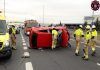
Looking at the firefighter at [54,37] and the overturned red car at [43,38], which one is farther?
the overturned red car at [43,38]

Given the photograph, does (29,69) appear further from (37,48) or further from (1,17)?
(37,48)

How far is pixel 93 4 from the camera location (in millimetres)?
25703

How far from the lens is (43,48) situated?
22.9 m

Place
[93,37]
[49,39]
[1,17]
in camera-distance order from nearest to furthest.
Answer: [1,17]
[93,37]
[49,39]

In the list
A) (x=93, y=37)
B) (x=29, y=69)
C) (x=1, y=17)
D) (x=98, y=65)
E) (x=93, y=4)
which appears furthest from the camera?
(x=93, y=4)

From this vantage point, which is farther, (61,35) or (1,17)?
(61,35)

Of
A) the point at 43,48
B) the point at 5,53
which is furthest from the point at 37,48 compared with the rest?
the point at 5,53

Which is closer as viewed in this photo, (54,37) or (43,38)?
(54,37)

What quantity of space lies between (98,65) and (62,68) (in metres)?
2.14

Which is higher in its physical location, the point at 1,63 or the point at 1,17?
the point at 1,17

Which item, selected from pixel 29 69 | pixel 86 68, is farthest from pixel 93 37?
pixel 29 69

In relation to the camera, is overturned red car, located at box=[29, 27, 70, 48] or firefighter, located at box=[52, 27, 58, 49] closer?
firefighter, located at box=[52, 27, 58, 49]

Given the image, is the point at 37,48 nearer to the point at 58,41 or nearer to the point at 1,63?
the point at 58,41

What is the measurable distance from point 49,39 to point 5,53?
7869 millimetres
